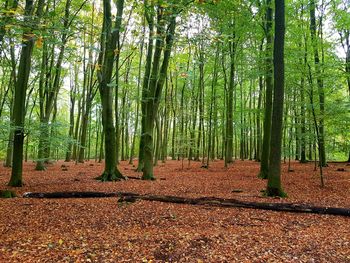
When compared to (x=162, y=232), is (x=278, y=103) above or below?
above

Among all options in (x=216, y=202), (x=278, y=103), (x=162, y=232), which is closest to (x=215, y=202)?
(x=216, y=202)

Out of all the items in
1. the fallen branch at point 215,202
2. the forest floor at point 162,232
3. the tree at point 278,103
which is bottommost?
the forest floor at point 162,232

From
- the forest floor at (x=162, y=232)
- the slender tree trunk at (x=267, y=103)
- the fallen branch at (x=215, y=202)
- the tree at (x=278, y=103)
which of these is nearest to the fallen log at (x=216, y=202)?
the fallen branch at (x=215, y=202)

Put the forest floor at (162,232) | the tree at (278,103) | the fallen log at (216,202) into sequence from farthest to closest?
the tree at (278,103)
the fallen log at (216,202)
the forest floor at (162,232)

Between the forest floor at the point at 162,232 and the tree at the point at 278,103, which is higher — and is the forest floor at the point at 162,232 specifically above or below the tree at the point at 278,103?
below

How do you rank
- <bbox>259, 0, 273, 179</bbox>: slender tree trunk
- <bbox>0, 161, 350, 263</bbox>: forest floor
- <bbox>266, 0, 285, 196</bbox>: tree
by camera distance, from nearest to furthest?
<bbox>0, 161, 350, 263</bbox>: forest floor → <bbox>266, 0, 285, 196</bbox>: tree → <bbox>259, 0, 273, 179</bbox>: slender tree trunk

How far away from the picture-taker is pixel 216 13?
1416cm

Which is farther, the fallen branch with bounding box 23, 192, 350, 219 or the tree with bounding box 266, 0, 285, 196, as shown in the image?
the tree with bounding box 266, 0, 285, 196

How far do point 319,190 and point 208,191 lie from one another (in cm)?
393

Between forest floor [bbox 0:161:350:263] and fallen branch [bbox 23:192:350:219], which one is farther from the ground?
fallen branch [bbox 23:192:350:219]

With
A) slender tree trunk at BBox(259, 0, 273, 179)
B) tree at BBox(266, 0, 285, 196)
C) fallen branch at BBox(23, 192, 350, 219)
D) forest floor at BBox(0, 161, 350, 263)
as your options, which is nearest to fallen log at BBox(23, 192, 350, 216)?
fallen branch at BBox(23, 192, 350, 219)

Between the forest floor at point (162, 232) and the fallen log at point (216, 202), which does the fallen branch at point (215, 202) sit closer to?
the fallen log at point (216, 202)

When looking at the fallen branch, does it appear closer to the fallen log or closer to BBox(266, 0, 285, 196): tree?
the fallen log

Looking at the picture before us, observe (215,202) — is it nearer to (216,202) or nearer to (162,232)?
(216,202)
